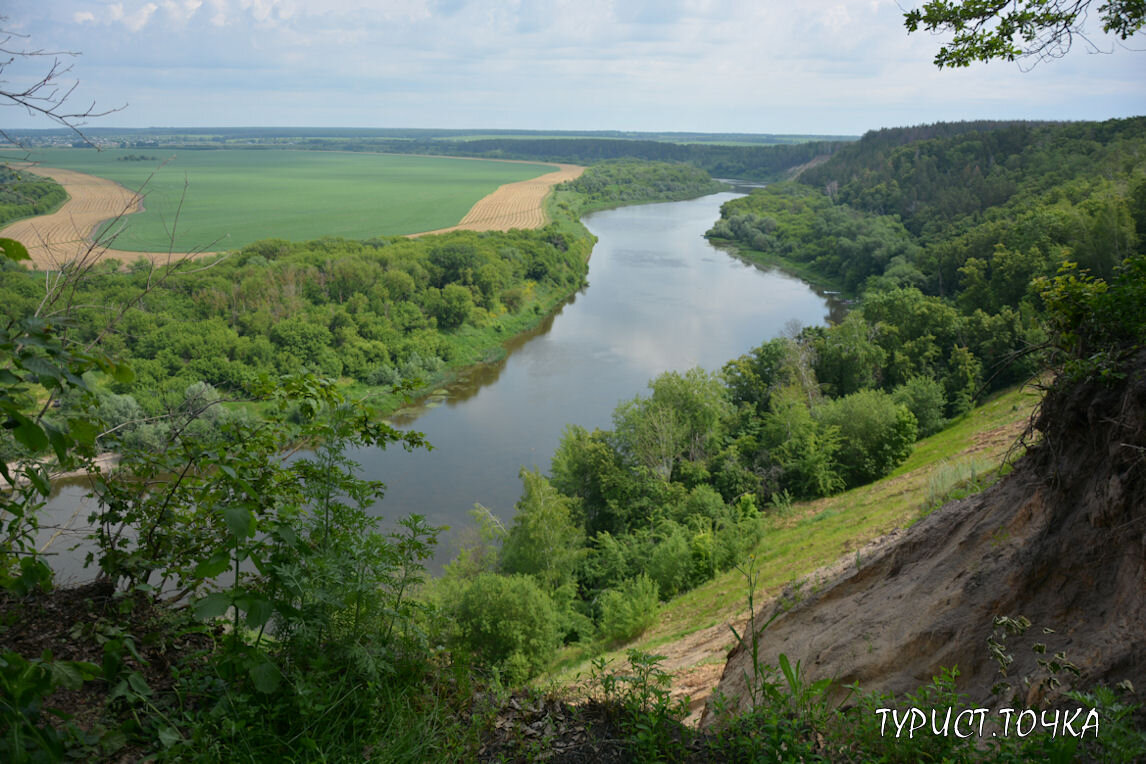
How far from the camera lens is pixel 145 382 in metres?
26.8

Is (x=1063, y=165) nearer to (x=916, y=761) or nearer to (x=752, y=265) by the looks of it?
(x=752, y=265)

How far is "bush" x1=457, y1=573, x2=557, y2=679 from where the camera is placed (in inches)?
441

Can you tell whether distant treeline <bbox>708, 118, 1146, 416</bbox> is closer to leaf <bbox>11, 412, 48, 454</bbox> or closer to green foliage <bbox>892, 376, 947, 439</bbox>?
green foliage <bbox>892, 376, 947, 439</bbox>

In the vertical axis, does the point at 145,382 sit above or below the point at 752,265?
below

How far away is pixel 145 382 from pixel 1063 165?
220 ft

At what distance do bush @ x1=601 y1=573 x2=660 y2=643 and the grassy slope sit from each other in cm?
22

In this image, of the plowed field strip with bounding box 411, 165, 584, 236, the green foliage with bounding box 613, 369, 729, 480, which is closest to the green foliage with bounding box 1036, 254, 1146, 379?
the green foliage with bounding box 613, 369, 729, 480

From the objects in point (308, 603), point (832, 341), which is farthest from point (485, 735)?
point (832, 341)

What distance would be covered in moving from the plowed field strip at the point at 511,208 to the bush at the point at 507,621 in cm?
5616

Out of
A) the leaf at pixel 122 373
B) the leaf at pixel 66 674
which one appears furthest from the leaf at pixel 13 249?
the leaf at pixel 66 674

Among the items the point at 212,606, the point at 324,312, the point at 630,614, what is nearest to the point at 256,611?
the point at 212,606

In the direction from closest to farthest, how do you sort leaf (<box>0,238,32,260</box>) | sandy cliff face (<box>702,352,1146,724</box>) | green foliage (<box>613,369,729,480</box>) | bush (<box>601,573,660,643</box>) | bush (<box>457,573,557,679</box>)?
1. leaf (<box>0,238,32,260</box>)
2. sandy cliff face (<box>702,352,1146,724</box>)
3. bush (<box>457,573,557,679</box>)
4. bush (<box>601,573,660,643</box>)
5. green foliage (<box>613,369,729,480</box>)

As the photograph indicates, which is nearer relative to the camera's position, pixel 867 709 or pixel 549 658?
pixel 867 709

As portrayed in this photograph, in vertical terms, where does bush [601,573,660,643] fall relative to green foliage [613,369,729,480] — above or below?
below
